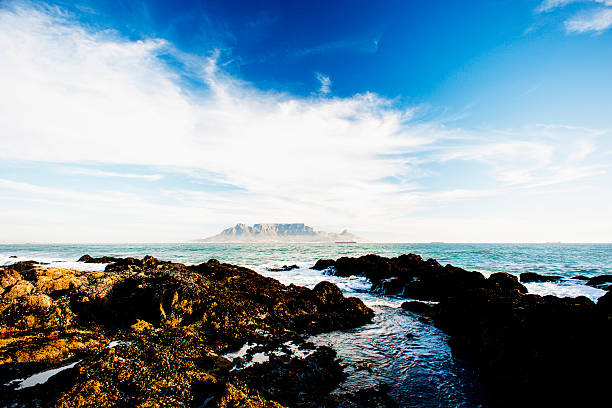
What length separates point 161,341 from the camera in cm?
638

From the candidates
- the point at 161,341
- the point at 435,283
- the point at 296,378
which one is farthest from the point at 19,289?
the point at 435,283

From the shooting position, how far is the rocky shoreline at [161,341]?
4.31 metres

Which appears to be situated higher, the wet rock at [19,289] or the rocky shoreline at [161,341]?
the wet rock at [19,289]

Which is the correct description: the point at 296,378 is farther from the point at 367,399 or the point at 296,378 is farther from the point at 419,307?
the point at 419,307

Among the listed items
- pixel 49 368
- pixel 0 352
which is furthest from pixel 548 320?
pixel 0 352

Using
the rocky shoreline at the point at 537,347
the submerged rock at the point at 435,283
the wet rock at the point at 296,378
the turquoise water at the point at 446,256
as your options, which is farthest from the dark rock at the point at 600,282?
the wet rock at the point at 296,378

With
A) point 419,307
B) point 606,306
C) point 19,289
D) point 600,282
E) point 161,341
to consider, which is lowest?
point 600,282

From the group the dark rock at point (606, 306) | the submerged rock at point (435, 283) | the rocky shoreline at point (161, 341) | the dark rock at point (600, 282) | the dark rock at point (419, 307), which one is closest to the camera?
the rocky shoreline at point (161, 341)

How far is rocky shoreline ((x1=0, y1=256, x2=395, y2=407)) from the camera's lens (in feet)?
14.1

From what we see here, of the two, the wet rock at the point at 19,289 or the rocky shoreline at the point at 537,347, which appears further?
the wet rock at the point at 19,289

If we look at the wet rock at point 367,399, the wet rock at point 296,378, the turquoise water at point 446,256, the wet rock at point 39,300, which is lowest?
the turquoise water at point 446,256

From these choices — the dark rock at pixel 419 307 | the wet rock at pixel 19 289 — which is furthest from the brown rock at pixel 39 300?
the dark rock at pixel 419 307

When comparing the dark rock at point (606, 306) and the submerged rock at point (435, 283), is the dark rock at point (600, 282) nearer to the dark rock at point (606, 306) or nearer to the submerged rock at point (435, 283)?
the submerged rock at point (435, 283)

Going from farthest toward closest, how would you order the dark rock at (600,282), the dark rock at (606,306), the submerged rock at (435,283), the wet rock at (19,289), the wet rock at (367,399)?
the dark rock at (600,282) < the submerged rock at (435,283) < the wet rock at (19,289) < the dark rock at (606,306) < the wet rock at (367,399)
